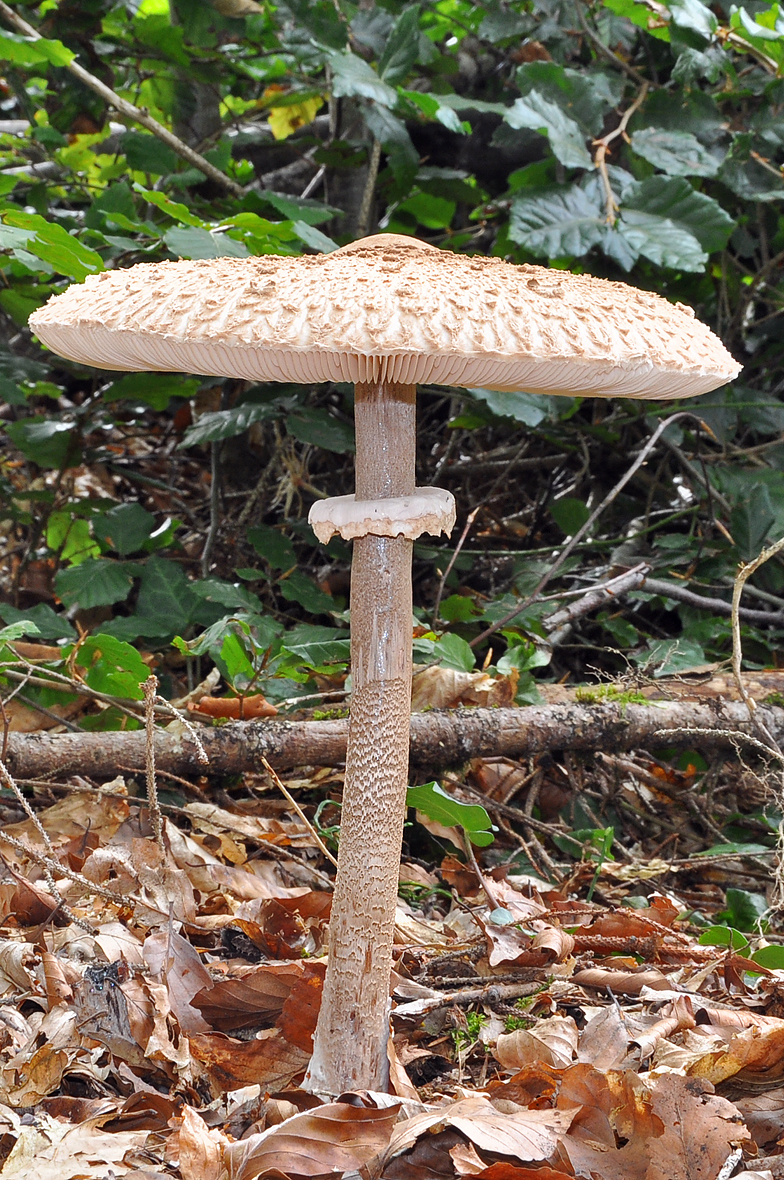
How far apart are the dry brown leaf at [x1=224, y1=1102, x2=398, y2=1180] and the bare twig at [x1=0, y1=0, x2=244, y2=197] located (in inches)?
147

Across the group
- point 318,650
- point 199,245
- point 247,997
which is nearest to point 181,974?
point 247,997

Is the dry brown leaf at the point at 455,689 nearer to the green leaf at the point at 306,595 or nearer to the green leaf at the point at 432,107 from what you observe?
the green leaf at the point at 306,595

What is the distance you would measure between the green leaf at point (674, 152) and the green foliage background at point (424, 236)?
0.05 ft

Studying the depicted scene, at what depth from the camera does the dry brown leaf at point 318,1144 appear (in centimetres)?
181

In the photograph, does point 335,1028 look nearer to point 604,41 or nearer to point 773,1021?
point 773,1021

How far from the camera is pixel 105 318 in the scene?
1.73 meters

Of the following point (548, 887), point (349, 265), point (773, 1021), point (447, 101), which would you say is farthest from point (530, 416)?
point (773, 1021)

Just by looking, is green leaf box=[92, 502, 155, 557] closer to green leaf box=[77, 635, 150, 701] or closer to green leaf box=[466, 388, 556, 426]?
green leaf box=[77, 635, 150, 701]

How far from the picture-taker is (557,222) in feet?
12.7

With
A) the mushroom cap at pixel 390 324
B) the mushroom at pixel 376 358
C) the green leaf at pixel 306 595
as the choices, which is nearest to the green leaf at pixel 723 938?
the mushroom at pixel 376 358

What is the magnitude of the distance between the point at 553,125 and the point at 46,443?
2889mm

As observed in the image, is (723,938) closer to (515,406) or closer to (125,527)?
(515,406)

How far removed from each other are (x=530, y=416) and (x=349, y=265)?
2.19 m

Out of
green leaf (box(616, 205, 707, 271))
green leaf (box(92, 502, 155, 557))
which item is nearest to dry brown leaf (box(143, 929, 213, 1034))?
green leaf (box(92, 502, 155, 557))
